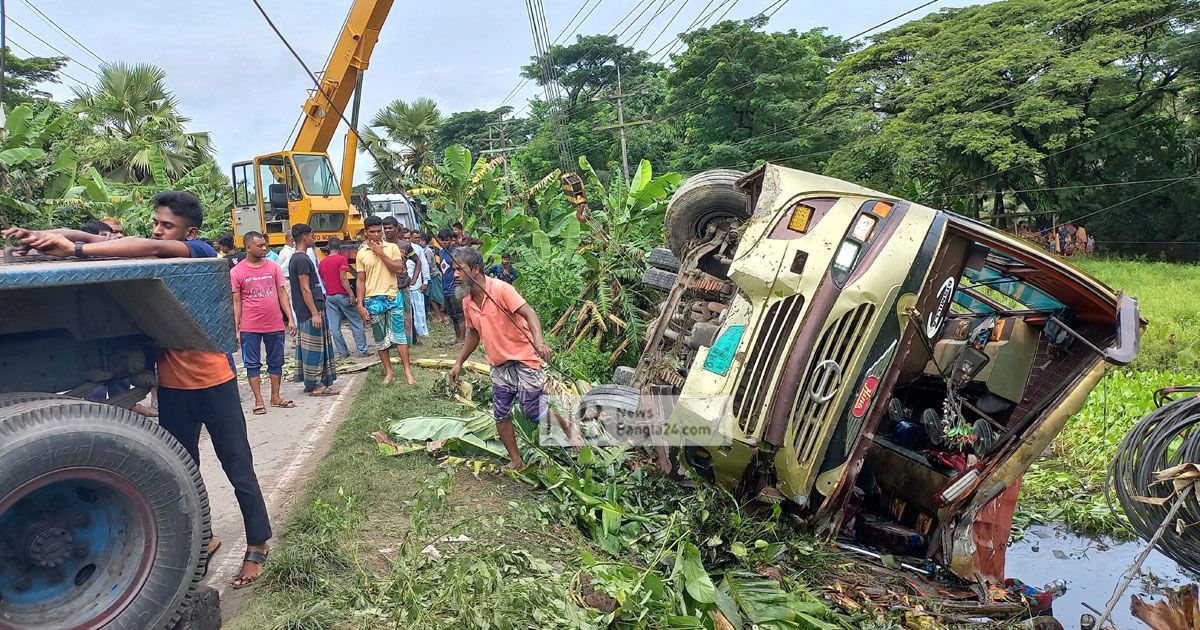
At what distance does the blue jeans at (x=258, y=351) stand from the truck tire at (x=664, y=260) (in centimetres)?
355

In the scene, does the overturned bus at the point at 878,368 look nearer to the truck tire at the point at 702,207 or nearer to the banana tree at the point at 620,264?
the truck tire at the point at 702,207

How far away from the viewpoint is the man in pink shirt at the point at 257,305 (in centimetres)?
680

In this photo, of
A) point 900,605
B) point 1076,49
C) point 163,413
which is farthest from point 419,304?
point 1076,49

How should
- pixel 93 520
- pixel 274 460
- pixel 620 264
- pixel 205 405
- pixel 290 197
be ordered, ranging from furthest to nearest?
pixel 290 197 < pixel 620 264 < pixel 274 460 < pixel 205 405 < pixel 93 520

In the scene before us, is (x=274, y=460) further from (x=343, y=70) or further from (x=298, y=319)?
(x=343, y=70)

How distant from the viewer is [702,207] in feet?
21.0

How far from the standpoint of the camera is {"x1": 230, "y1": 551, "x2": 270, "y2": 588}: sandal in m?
3.47

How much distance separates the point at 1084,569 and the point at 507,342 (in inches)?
175

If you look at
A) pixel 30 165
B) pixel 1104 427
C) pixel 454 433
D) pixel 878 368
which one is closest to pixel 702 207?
pixel 878 368

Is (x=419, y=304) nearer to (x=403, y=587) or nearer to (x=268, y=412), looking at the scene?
(x=268, y=412)

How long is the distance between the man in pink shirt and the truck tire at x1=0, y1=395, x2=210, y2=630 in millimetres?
4447

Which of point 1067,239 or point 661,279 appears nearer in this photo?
point 661,279

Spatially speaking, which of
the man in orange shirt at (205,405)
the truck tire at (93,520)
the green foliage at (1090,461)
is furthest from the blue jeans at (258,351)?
the green foliage at (1090,461)

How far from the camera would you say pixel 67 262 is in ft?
8.46
